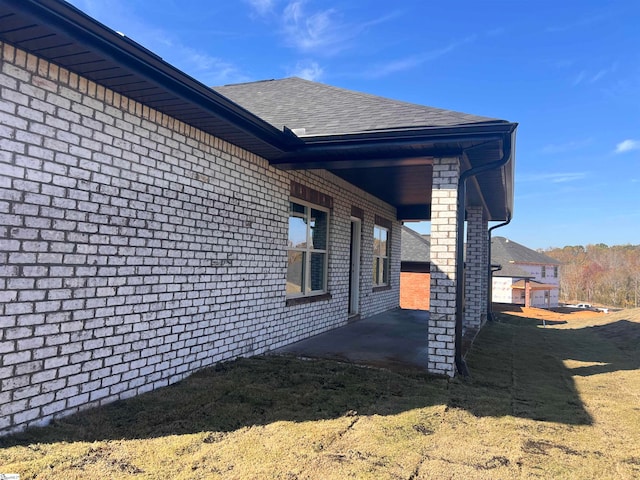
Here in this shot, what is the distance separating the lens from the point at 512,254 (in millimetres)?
35000

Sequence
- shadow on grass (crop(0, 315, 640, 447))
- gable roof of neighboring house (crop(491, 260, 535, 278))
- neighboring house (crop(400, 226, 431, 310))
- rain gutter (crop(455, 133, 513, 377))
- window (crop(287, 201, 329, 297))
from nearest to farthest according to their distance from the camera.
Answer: shadow on grass (crop(0, 315, 640, 447))
rain gutter (crop(455, 133, 513, 377))
window (crop(287, 201, 329, 297))
neighboring house (crop(400, 226, 431, 310))
gable roof of neighboring house (crop(491, 260, 535, 278))

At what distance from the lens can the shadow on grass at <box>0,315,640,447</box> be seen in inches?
125

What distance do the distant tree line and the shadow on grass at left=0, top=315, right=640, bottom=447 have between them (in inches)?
2002

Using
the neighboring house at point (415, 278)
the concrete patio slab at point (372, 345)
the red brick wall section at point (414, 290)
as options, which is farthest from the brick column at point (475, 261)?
the red brick wall section at point (414, 290)

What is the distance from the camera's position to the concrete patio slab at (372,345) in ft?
18.5

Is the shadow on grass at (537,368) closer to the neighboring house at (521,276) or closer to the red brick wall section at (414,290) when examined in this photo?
the red brick wall section at (414,290)

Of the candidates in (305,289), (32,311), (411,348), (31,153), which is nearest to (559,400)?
(411,348)

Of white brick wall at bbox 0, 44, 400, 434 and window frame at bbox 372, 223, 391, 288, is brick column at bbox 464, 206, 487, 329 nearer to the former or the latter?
window frame at bbox 372, 223, 391, 288

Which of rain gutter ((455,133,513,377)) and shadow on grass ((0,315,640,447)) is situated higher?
→ rain gutter ((455,133,513,377))

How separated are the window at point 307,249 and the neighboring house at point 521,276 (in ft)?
81.6

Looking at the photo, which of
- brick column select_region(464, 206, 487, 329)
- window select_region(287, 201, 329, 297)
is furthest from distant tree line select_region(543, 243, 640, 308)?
window select_region(287, 201, 329, 297)

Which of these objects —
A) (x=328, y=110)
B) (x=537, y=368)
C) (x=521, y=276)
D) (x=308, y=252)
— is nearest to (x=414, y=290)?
(x=521, y=276)

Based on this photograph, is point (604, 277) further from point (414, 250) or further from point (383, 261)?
point (383, 261)

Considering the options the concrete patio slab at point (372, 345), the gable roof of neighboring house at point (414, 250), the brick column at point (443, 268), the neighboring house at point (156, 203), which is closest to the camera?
the neighboring house at point (156, 203)
